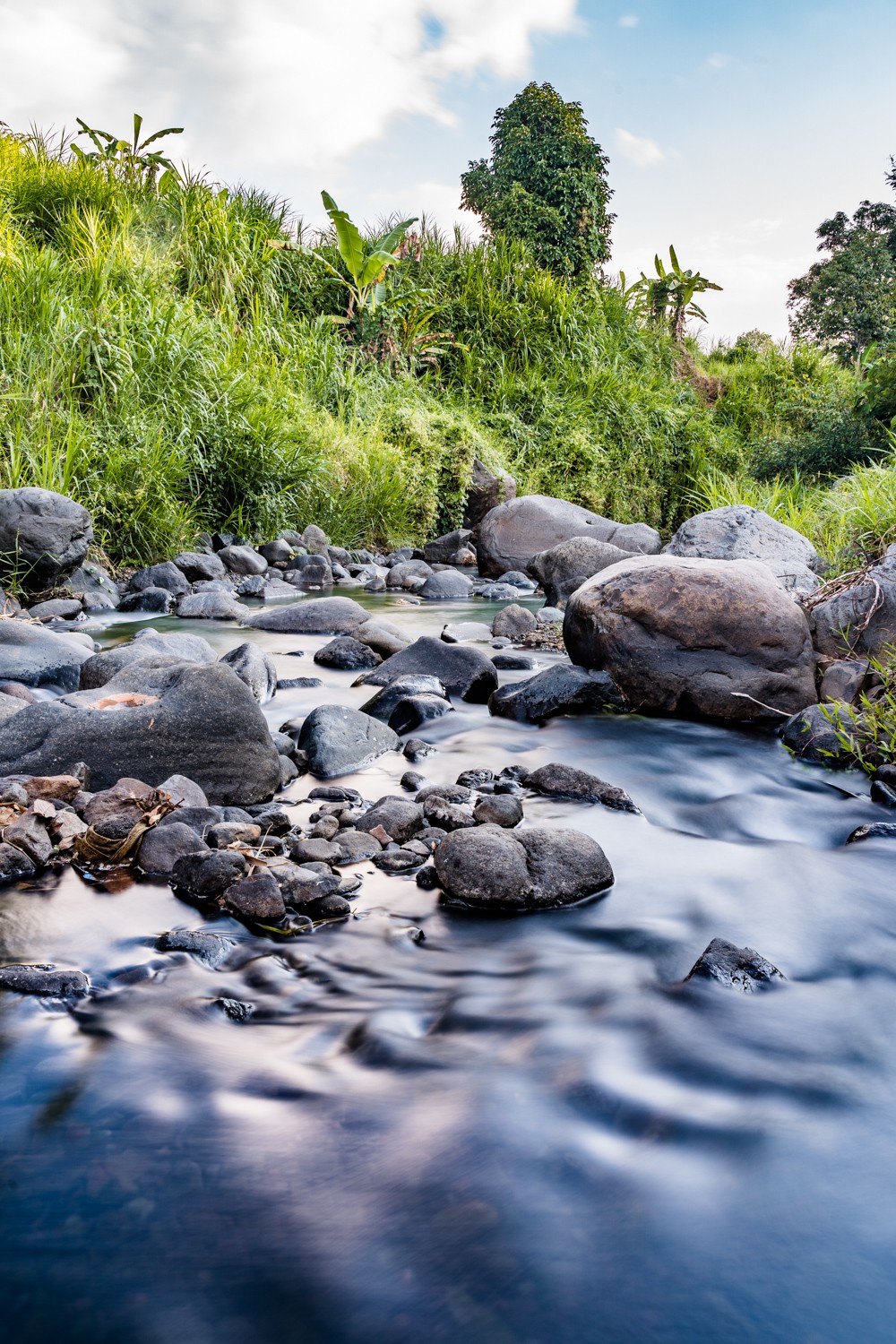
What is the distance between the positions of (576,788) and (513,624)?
3.71 metres

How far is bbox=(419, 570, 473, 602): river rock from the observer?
9367 mm

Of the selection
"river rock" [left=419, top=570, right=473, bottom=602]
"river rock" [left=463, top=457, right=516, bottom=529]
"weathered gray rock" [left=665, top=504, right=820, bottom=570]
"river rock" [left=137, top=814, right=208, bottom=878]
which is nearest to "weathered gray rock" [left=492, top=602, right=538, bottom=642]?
"weathered gray rock" [left=665, top=504, right=820, bottom=570]

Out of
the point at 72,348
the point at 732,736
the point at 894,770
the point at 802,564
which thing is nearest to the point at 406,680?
the point at 732,736

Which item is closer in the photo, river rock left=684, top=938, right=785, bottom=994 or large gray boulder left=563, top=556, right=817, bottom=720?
river rock left=684, top=938, right=785, bottom=994

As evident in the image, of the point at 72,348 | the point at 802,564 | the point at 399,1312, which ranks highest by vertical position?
the point at 72,348

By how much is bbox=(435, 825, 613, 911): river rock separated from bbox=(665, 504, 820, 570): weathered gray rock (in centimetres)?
389

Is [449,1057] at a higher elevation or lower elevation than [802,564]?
lower

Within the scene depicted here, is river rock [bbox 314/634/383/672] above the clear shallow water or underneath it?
above

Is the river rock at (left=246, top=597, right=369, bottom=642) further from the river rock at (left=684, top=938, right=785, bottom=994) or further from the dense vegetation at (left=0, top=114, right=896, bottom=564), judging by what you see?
the river rock at (left=684, top=938, right=785, bottom=994)

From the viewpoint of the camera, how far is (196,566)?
27.9 ft

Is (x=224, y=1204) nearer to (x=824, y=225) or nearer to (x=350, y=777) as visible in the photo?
(x=350, y=777)

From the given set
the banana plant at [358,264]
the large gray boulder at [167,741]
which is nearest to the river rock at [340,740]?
the large gray boulder at [167,741]

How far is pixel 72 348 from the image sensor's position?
8.49m

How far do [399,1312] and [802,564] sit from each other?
17.4 feet
